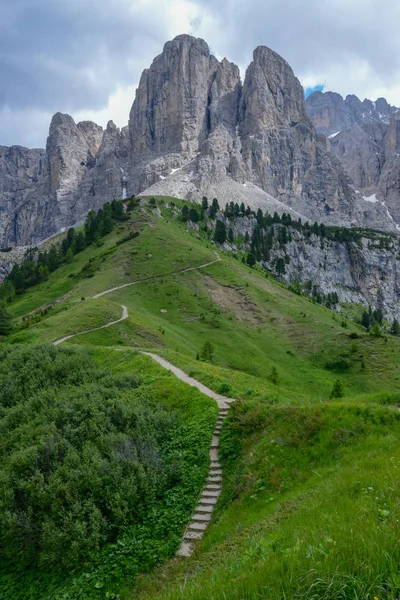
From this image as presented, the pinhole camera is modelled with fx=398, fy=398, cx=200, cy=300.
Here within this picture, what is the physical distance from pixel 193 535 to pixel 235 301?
88.2m

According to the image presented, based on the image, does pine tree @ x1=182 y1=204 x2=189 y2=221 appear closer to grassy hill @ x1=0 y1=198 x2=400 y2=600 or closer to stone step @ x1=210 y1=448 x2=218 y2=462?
grassy hill @ x1=0 y1=198 x2=400 y2=600

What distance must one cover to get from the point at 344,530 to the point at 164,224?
150 m

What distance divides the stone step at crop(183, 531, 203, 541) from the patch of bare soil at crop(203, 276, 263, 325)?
261ft

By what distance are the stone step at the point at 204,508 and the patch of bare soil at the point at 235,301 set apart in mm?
78251

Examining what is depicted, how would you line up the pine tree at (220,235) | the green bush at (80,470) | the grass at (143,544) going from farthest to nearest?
the pine tree at (220,235)
the green bush at (80,470)
the grass at (143,544)

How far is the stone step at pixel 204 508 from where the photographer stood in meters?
15.2

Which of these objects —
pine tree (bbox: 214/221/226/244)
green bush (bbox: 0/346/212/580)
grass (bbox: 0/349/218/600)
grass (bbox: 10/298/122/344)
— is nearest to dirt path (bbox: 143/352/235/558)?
grass (bbox: 0/349/218/600)

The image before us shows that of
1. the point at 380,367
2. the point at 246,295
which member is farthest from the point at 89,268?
the point at 380,367

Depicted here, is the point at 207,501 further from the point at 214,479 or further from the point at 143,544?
the point at 143,544

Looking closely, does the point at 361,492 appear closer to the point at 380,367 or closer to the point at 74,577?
the point at 74,577

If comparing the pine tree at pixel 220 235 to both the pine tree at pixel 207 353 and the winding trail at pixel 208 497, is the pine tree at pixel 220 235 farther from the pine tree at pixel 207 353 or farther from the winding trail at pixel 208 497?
the winding trail at pixel 208 497

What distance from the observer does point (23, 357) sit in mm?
35406

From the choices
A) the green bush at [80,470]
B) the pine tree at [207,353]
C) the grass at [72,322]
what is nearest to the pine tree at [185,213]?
the grass at [72,322]

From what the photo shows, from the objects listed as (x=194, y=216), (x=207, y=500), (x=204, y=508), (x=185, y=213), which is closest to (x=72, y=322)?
(x=207, y=500)
